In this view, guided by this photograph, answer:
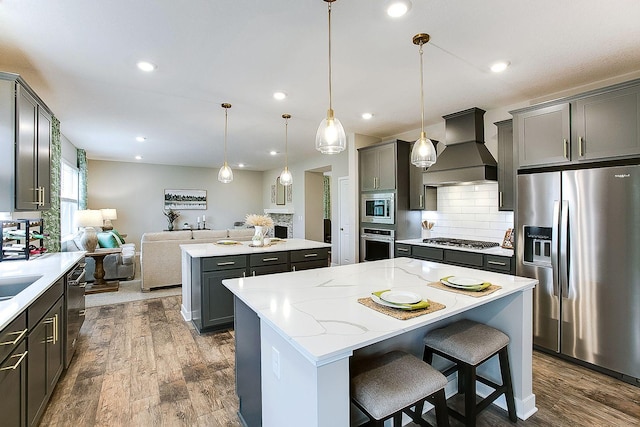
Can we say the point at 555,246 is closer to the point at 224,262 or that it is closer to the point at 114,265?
the point at 224,262

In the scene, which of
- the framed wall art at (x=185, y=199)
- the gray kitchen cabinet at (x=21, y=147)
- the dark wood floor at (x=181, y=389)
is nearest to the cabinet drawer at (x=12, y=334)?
the dark wood floor at (x=181, y=389)

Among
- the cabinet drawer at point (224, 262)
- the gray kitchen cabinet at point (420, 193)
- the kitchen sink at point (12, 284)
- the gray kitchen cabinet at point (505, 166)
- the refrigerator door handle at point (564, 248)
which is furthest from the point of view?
the gray kitchen cabinet at point (420, 193)

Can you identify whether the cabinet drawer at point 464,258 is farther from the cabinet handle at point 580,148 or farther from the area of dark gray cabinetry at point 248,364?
the area of dark gray cabinetry at point 248,364

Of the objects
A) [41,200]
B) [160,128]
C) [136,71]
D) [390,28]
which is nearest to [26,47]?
[136,71]

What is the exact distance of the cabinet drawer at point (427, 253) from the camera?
153 inches

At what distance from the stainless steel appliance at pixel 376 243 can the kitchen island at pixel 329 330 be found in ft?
6.70

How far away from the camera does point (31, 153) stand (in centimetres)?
264

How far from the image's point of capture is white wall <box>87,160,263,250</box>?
8234mm

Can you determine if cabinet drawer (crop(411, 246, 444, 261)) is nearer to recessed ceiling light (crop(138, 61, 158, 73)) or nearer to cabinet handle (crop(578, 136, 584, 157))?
cabinet handle (crop(578, 136, 584, 157))

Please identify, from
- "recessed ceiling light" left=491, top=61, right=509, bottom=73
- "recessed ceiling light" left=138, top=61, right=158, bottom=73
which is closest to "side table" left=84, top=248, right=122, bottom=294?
"recessed ceiling light" left=138, top=61, right=158, bottom=73

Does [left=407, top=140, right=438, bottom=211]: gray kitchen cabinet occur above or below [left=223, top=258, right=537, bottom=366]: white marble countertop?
above

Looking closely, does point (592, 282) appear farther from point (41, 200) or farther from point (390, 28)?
point (41, 200)

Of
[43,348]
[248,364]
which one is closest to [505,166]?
[248,364]

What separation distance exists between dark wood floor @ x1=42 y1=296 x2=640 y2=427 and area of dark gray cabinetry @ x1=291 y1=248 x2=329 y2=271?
1154 millimetres
